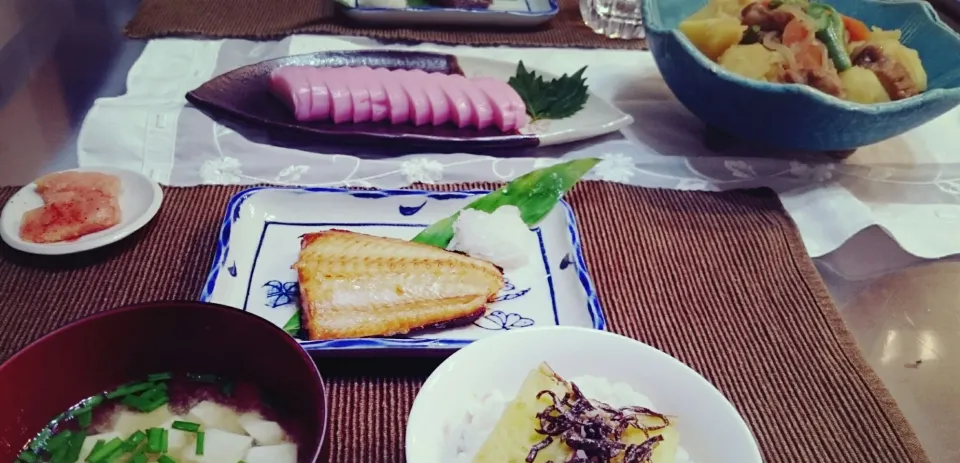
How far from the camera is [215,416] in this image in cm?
74

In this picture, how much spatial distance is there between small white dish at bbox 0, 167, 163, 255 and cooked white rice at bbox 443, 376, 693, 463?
72cm

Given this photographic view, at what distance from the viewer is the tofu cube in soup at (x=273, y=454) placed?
2.31 feet

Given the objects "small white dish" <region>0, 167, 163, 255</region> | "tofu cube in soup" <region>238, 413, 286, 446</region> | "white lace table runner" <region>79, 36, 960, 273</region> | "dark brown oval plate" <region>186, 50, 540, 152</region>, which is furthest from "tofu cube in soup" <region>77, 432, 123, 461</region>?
"dark brown oval plate" <region>186, 50, 540, 152</region>

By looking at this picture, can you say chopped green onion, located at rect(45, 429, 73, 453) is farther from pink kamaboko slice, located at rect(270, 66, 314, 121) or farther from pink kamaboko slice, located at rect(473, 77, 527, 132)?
pink kamaboko slice, located at rect(473, 77, 527, 132)

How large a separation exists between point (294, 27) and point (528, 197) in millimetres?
1042

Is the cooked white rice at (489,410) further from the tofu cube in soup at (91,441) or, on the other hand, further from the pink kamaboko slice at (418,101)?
the pink kamaboko slice at (418,101)

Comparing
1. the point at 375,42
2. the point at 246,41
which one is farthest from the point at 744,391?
the point at 246,41

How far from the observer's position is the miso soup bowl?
696 millimetres

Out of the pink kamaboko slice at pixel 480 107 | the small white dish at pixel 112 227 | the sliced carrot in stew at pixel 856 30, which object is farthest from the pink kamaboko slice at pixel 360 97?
the sliced carrot in stew at pixel 856 30

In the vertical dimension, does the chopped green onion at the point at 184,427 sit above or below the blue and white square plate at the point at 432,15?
above

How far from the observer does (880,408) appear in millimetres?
1019

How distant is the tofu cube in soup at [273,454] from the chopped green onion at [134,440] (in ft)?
0.36

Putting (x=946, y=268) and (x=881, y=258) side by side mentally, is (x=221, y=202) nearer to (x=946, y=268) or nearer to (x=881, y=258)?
(x=881, y=258)

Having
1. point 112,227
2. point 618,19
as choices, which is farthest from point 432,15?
point 112,227
